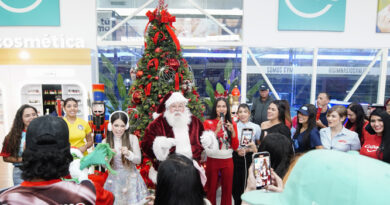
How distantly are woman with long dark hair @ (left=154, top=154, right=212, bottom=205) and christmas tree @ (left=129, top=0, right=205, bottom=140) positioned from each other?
8.52ft

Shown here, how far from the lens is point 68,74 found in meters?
5.71

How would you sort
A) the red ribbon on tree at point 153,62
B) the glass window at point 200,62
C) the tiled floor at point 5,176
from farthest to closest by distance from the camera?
the glass window at point 200,62 → the tiled floor at point 5,176 → the red ribbon on tree at point 153,62

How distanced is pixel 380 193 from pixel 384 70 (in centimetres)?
745

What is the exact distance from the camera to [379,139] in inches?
110

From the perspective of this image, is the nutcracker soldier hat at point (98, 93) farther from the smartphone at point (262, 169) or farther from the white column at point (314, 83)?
the white column at point (314, 83)

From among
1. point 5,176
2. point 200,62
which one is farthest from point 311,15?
point 5,176

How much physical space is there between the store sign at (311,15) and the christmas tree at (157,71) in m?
3.36

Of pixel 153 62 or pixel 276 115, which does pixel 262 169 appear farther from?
pixel 153 62

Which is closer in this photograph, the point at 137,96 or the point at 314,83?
the point at 137,96

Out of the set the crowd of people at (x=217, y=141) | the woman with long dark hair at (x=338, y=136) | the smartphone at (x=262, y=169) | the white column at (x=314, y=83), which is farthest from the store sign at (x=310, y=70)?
the smartphone at (x=262, y=169)

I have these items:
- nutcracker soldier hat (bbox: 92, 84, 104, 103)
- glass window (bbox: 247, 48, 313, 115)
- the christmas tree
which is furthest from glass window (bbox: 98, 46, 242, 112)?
the christmas tree

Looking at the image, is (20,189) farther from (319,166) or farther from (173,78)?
(173,78)

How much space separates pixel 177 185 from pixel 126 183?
1.68 m

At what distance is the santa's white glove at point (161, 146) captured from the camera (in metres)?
2.86
